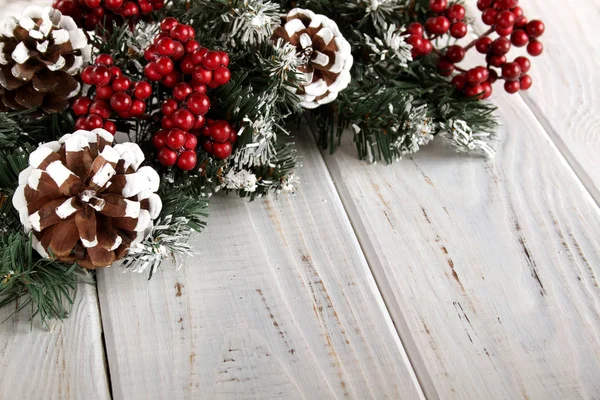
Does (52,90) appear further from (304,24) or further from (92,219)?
(304,24)

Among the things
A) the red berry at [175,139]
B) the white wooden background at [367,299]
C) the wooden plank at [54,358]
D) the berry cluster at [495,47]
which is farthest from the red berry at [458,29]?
the wooden plank at [54,358]

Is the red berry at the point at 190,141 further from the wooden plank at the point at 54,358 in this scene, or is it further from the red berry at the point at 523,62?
the red berry at the point at 523,62

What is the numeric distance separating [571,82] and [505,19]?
182 mm

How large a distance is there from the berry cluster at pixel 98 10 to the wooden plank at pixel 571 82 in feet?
1.66

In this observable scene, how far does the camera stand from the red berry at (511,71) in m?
0.80

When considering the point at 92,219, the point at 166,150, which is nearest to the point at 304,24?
the point at 166,150

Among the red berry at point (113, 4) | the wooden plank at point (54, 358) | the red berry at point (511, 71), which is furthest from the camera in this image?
the red berry at point (511, 71)

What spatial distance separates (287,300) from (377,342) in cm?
10

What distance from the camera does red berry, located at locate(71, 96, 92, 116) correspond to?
645mm

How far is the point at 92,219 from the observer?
1.92 feet

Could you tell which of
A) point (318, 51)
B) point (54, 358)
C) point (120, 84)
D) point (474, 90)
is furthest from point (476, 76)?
point (54, 358)

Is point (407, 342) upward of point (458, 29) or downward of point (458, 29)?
downward

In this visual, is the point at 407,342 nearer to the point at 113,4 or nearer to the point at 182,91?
the point at 182,91

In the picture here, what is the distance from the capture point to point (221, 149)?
670mm
